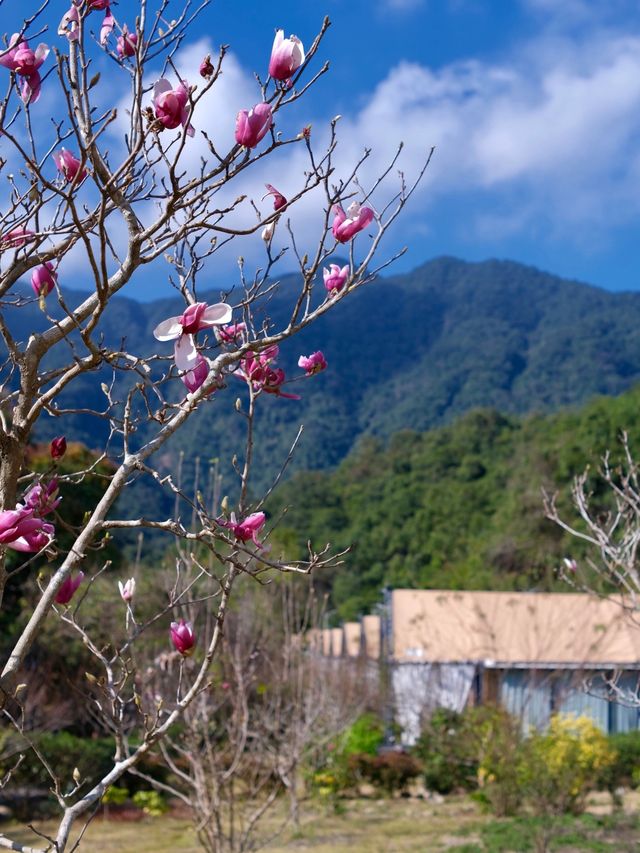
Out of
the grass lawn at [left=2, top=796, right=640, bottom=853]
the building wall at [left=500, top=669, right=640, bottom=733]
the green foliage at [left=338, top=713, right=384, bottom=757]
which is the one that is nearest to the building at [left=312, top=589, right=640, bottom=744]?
the building wall at [left=500, top=669, right=640, bottom=733]

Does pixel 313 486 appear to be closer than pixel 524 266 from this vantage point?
Yes

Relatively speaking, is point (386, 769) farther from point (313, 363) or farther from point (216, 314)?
point (216, 314)

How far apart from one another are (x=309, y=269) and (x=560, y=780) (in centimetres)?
945

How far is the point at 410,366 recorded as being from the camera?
304 ft

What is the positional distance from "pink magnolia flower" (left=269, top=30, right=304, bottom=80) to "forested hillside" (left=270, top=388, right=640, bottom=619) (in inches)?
787

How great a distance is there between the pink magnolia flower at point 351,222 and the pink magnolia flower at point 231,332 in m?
0.32

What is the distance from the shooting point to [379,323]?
112m

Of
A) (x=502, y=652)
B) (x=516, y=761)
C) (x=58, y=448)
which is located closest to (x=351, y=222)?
(x=58, y=448)

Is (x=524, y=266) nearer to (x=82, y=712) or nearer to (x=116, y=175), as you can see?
(x=82, y=712)

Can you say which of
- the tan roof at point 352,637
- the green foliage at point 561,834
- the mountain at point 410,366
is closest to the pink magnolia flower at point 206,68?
the green foliage at point 561,834

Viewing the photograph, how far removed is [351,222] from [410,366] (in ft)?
299

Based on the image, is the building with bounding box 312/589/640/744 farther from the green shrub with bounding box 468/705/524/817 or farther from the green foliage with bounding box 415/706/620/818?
the green shrub with bounding box 468/705/524/817

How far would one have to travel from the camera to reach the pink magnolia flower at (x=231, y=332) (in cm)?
209

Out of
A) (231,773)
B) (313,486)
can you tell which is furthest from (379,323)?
(231,773)
